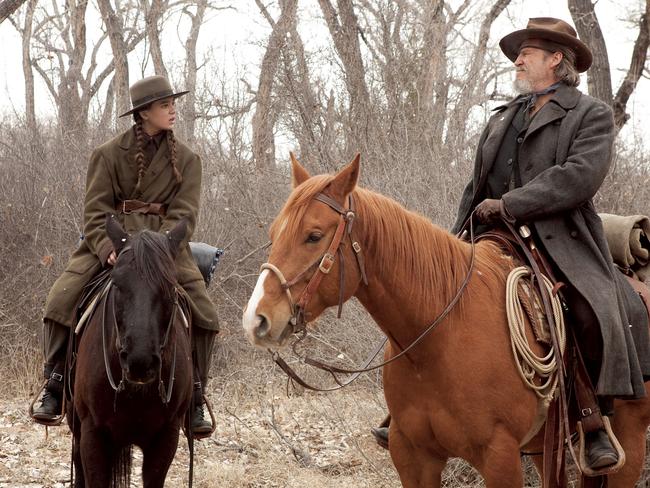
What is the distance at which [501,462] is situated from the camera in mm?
4230

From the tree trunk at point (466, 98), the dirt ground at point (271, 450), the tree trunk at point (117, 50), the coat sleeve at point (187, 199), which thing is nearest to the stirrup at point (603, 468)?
the dirt ground at point (271, 450)

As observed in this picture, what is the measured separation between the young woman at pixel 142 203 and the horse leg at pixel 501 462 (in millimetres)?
2268

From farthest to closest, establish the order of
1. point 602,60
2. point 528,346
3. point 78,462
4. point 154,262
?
point 602,60 < point 78,462 < point 154,262 < point 528,346

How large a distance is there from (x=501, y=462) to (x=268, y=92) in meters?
11.2

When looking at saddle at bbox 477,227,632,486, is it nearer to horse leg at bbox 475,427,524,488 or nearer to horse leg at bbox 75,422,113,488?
horse leg at bbox 475,427,524,488

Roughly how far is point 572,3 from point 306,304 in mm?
11675

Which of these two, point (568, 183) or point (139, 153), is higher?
point (139, 153)

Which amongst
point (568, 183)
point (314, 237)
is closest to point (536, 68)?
point (568, 183)

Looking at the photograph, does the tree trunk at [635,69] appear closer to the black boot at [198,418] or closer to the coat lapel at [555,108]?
the coat lapel at [555,108]

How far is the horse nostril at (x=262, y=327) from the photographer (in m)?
3.73

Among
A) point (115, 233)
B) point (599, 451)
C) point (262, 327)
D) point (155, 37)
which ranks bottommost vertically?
point (599, 451)

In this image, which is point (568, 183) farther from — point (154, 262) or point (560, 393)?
point (154, 262)

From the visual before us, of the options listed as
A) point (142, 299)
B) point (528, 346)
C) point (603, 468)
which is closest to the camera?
point (528, 346)

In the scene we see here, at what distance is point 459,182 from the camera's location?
356 inches
